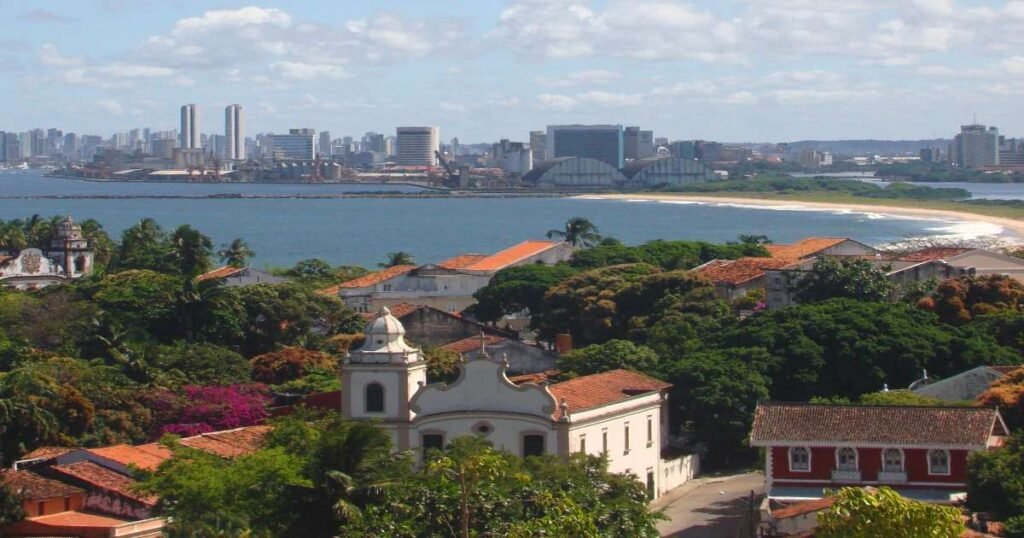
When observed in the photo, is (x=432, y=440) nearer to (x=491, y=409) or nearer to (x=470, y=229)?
(x=491, y=409)

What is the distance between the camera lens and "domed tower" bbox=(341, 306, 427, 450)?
3459cm

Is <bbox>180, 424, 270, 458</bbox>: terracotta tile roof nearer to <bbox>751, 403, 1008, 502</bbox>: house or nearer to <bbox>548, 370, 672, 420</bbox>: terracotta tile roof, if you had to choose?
<bbox>548, 370, 672, 420</bbox>: terracotta tile roof

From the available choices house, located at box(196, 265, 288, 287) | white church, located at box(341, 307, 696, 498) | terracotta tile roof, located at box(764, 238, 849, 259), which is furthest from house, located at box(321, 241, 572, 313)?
white church, located at box(341, 307, 696, 498)

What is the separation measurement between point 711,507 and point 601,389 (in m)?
3.09

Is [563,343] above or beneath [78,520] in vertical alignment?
above

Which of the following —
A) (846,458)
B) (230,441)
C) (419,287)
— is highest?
(419,287)

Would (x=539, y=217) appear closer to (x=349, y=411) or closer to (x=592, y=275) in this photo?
(x=592, y=275)

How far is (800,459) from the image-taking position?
3241 centimetres

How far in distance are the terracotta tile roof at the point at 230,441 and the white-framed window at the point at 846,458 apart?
9.47m

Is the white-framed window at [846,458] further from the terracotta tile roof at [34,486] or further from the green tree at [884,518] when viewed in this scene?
the green tree at [884,518]

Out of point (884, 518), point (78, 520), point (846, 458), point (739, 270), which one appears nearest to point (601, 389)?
point (846, 458)

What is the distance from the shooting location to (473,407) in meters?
33.9

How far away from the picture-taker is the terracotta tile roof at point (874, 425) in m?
31.8

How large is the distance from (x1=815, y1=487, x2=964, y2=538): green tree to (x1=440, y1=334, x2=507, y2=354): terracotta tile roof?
90.0 feet
